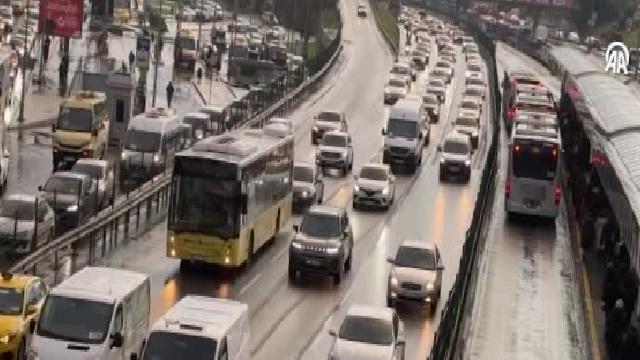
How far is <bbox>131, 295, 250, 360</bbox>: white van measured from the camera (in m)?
21.0

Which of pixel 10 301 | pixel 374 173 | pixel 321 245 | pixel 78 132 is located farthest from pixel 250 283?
pixel 78 132

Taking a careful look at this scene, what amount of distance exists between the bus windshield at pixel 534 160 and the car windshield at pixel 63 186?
627 inches

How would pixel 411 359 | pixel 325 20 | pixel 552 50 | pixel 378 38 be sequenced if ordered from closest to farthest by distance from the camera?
pixel 411 359 < pixel 552 50 < pixel 378 38 < pixel 325 20

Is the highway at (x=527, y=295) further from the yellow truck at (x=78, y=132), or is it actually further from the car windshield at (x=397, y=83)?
the car windshield at (x=397, y=83)

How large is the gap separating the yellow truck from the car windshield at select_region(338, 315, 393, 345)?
26.9 m

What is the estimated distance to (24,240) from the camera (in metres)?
33.8

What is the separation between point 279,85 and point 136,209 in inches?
1433

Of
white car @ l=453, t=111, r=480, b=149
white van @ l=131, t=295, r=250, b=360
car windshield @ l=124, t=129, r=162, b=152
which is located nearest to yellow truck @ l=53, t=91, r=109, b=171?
car windshield @ l=124, t=129, r=162, b=152

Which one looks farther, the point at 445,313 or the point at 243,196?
the point at 243,196

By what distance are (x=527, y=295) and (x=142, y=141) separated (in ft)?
60.3

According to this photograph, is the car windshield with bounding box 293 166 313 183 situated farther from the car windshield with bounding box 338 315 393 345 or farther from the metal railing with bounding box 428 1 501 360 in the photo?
the car windshield with bounding box 338 315 393 345

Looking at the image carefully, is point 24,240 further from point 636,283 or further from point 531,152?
point 531,152

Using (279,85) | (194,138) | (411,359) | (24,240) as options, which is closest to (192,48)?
(279,85)

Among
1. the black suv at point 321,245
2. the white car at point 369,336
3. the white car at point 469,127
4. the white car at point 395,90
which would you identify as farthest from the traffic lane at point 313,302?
the white car at point 395,90
